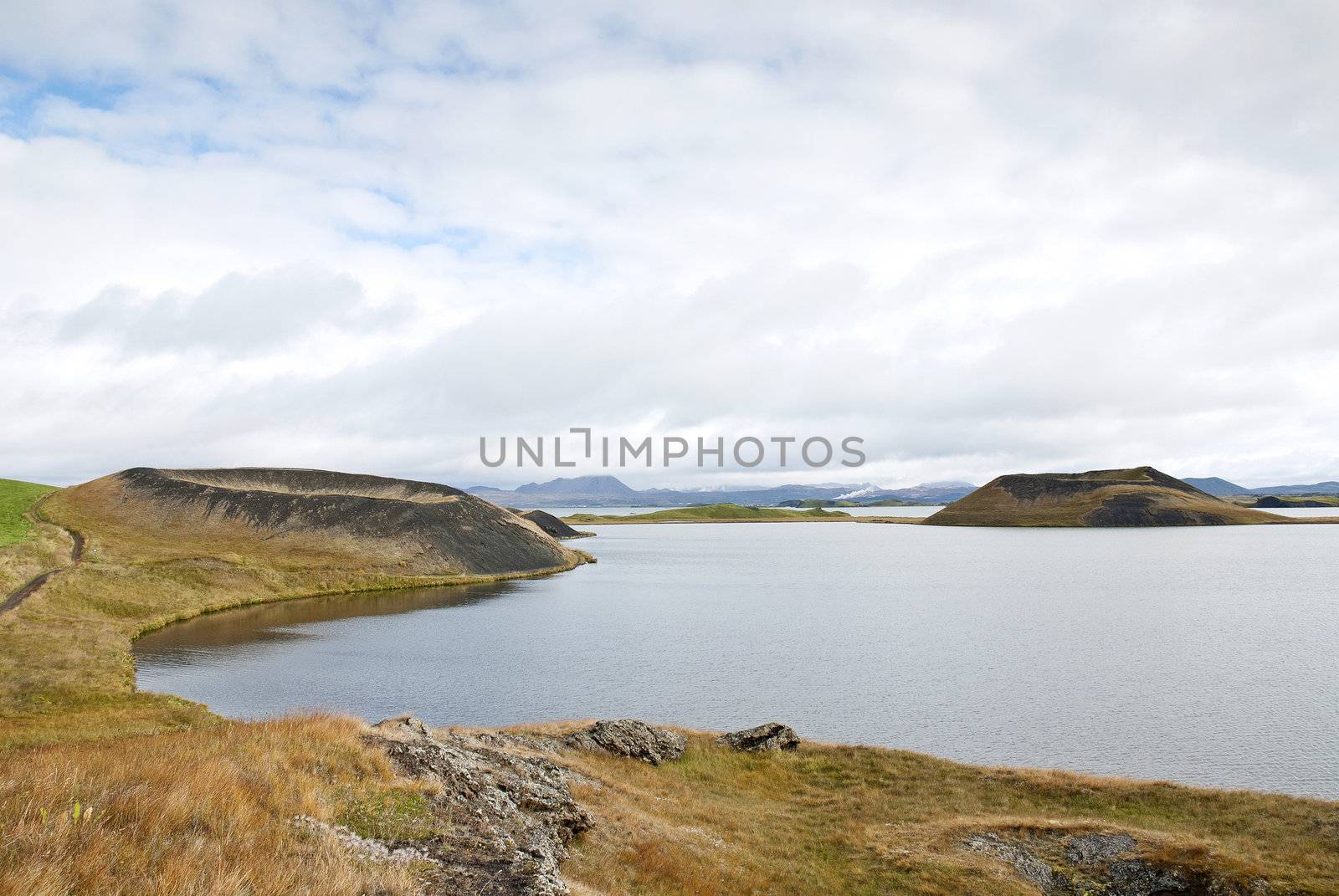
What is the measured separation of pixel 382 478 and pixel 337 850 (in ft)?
424

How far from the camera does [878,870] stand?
65.6 ft

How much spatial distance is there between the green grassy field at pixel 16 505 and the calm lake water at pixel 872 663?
96.4ft

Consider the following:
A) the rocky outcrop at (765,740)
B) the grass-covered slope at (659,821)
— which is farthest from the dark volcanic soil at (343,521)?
the grass-covered slope at (659,821)

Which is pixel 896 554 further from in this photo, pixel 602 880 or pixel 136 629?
pixel 602 880

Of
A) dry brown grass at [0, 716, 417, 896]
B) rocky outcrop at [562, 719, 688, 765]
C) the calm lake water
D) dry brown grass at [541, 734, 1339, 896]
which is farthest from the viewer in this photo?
the calm lake water

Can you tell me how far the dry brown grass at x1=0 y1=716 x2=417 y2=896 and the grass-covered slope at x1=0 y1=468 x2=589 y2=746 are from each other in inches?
669

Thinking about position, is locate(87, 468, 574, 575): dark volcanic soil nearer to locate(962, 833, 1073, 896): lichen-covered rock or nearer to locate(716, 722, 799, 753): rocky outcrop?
locate(716, 722, 799, 753): rocky outcrop

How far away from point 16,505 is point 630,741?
110013 millimetres

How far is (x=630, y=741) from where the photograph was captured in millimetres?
30062

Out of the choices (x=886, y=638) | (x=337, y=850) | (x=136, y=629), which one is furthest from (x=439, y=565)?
(x=337, y=850)

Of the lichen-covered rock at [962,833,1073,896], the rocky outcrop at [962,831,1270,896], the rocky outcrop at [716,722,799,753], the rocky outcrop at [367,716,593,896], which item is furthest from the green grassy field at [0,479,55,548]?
the rocky outcrop at [962,831,1270,896]

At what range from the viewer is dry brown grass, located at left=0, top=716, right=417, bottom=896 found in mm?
7934

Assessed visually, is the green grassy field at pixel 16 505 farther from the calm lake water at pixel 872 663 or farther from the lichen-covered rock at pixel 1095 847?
the lichen-covered rock at pixel 1095 847

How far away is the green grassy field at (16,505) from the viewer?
75.8 m
